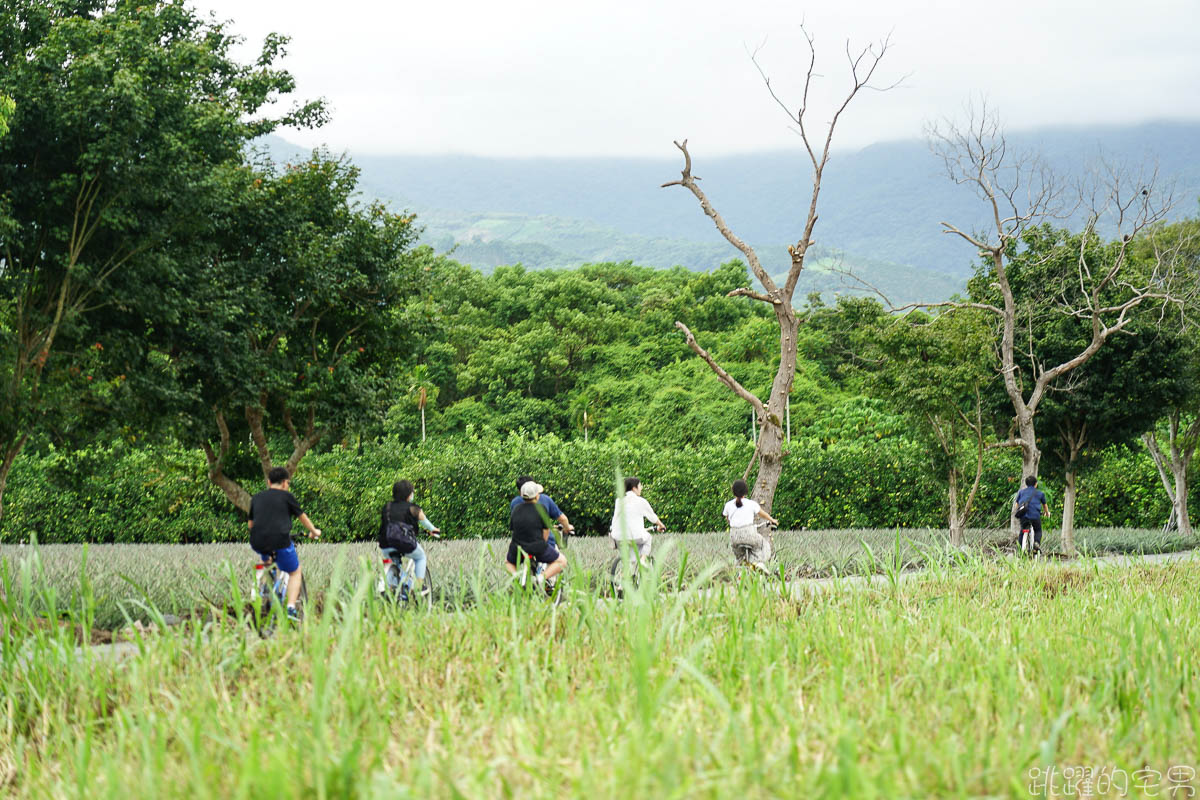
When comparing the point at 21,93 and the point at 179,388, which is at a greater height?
the point at 21,93

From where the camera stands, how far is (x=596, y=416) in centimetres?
4350

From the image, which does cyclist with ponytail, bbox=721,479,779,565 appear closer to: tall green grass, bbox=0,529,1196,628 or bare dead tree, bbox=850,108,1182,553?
tall green grass, bbox=0,529,1196,628

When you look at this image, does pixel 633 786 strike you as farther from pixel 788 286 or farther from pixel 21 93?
pixel 788 286

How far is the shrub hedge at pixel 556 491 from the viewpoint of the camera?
2538 centimetres

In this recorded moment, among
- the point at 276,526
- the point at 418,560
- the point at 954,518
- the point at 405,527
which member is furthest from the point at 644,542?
the point at 954,518

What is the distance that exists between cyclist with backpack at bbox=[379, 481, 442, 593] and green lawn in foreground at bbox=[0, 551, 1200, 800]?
4.99 meters

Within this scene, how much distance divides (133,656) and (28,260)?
1023cm

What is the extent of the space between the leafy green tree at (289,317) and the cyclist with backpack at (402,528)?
5148mm

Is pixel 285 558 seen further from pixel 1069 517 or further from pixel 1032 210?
pixel 1069 517

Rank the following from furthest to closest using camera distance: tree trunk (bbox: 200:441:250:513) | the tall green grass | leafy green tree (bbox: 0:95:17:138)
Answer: tree trunk (bbox: 200:441:250:513), leafy green tree (bbox: 0:95:17:138), the tall green grass

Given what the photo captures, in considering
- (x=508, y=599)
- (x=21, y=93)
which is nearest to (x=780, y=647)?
(x=508, y=599)

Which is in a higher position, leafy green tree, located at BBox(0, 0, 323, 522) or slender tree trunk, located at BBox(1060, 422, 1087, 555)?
leafy green tree, located at BBox(0, 0, 323, 522)

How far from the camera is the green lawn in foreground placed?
248 cm

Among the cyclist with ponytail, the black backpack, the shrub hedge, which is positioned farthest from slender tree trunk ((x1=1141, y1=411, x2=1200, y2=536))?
the black backpack
